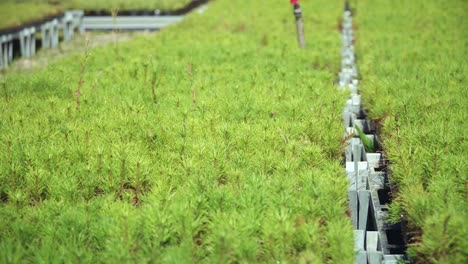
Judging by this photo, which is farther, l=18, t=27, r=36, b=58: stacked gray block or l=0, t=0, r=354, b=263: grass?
l=18, t=27, r=36, b=58: stacked gray block

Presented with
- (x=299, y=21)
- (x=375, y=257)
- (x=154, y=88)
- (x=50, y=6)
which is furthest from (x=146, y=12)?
(x=375, y=257)

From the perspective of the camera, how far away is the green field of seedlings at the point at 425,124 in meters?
2.16

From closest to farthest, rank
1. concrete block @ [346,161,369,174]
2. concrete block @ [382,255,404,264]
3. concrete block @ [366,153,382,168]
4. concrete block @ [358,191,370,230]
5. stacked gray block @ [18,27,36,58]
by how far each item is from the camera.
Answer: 1. concrete block @ [382,255,404,264]
2. concrete block @ [358,191,370,230]
3. concrete block @ [346,161,369,174]
4. concrete block @ [366,153,382,168]
5. stacked gray block @ [18,27,36,58]

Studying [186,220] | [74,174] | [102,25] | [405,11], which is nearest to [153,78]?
[74,174]

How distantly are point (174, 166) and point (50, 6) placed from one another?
1251cm

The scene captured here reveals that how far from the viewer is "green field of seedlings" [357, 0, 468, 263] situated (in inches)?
85.0

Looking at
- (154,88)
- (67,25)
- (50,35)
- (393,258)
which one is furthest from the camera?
(67,25)

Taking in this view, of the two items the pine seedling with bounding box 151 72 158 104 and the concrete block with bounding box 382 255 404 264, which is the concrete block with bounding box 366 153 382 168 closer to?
the concrete block with bounding box 382 255 404 264

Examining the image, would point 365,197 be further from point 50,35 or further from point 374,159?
point 50,35

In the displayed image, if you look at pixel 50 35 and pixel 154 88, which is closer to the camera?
pixel 154 88

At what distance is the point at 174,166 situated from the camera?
2.95 m

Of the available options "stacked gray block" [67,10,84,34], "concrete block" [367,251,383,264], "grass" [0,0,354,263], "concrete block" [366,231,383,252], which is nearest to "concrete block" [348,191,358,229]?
"grass" [0,0,354,263]

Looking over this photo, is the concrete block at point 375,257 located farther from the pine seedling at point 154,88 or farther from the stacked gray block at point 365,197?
the pine seedling at point 154,88

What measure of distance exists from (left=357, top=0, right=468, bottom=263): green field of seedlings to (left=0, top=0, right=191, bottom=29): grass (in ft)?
25.0
